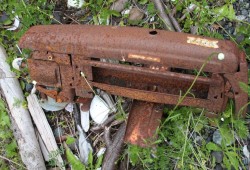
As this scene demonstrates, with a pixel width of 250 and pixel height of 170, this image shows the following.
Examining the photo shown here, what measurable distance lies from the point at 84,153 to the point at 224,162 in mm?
1234

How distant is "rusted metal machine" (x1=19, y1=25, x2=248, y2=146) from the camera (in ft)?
9.25

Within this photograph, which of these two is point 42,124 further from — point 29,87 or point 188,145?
point 188,145

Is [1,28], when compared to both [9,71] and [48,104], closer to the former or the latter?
[9,71]

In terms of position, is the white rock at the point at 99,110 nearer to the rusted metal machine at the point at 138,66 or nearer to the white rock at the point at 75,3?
the rusted metal machine at the point at 138,66

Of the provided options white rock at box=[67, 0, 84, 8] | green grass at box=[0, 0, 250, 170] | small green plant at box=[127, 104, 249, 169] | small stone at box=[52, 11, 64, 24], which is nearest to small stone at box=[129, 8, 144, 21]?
green grass at box=[0, 0, 250, 170]

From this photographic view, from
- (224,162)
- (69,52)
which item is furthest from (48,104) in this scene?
(224,162)

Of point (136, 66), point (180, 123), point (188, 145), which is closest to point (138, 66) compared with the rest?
point (136, 66)

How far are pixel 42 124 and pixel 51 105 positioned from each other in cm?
20

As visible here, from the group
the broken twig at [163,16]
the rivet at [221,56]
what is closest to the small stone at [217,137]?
the rivet at [221,56]

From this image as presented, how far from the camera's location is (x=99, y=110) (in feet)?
11.3

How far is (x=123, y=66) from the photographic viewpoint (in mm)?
2953

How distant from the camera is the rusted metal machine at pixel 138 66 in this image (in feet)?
9.25

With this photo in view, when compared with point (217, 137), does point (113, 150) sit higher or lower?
lower

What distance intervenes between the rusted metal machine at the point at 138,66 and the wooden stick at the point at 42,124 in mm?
331
